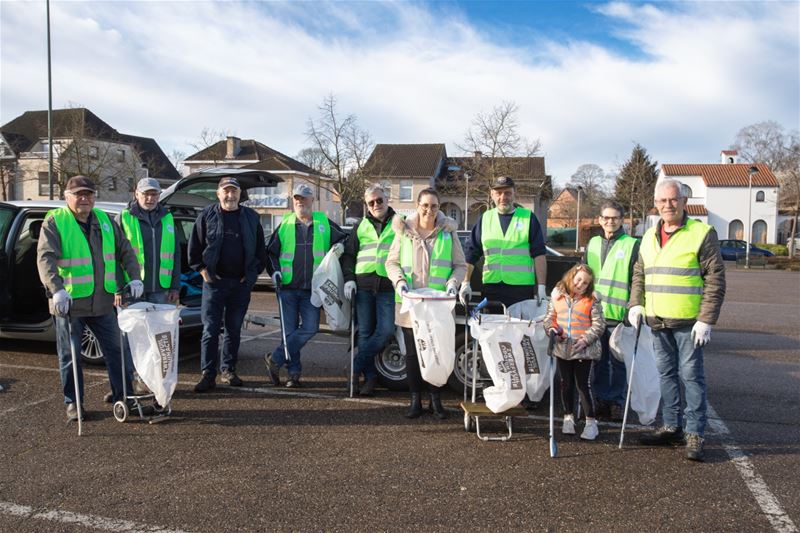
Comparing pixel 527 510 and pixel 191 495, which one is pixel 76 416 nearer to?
pixel 191 495

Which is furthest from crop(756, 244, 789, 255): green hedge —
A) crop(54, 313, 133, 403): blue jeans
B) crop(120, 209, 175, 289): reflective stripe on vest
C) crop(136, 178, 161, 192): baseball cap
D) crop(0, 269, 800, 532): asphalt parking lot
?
crop(54, 313, 133, 403): blue jeans

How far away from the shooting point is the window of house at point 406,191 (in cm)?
4913

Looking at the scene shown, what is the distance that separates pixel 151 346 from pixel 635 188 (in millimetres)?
42530

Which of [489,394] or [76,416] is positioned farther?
[76,416]

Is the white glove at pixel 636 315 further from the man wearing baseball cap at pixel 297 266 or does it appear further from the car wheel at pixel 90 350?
the car wheel at pixel 90 350

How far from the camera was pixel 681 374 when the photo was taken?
451cm

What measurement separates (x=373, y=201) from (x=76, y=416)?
3.17 m

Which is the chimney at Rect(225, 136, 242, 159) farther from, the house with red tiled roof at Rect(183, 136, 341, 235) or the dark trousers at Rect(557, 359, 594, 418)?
the dark trousers at Rect(557, 359, 594, 418)

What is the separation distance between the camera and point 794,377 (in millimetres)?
6926

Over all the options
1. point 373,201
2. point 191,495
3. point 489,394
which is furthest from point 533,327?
point 191,495

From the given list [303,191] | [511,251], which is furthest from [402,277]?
[303,191]

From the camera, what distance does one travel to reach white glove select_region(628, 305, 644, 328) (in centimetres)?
457

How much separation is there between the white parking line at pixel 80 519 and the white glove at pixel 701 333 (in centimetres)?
363

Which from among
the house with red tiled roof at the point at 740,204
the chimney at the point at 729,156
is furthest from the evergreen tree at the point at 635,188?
the chimney at the point at 729,156
